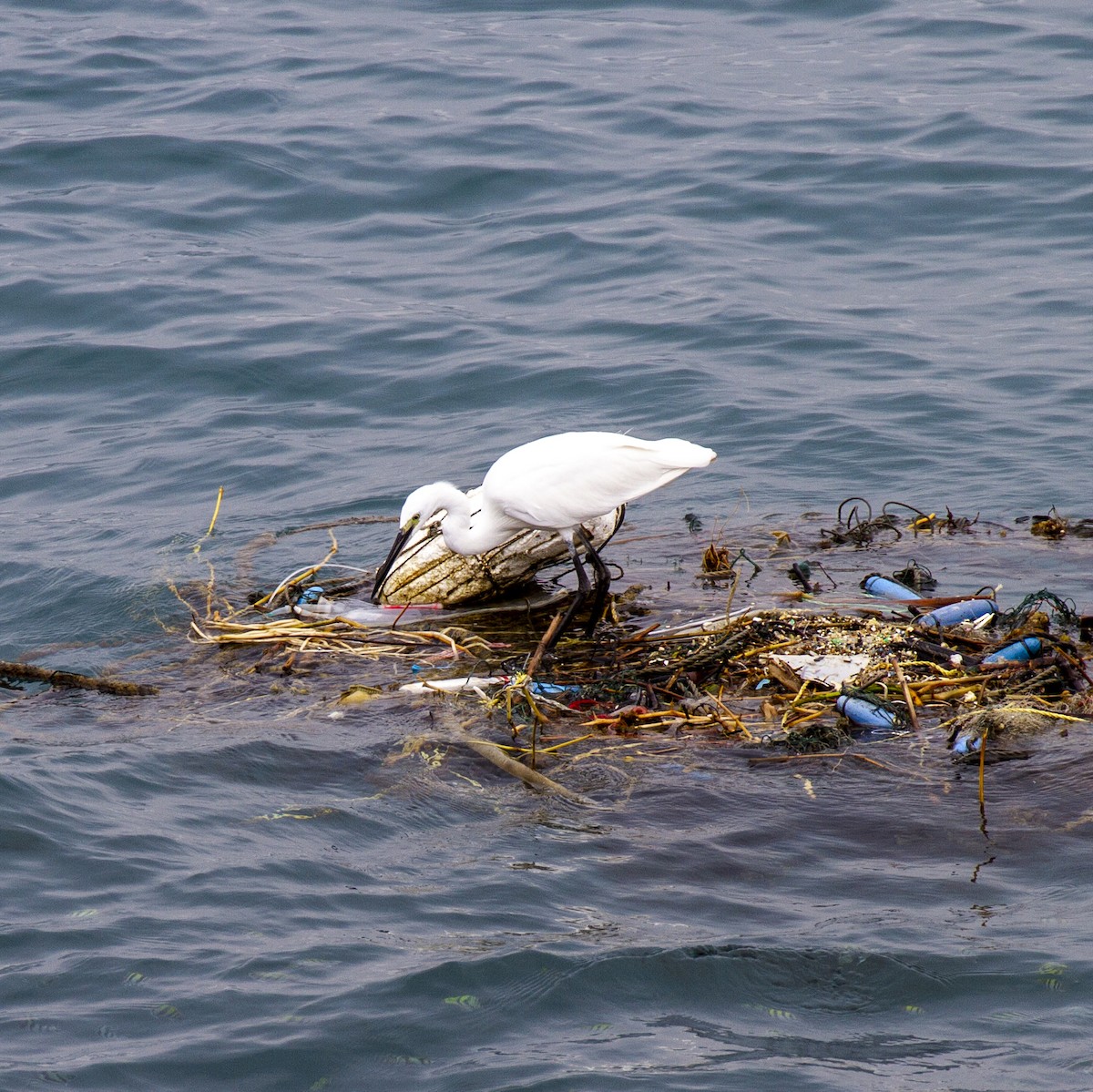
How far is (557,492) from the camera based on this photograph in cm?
715

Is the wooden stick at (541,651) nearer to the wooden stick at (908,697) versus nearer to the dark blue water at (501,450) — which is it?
the dark blue water at (501,450)

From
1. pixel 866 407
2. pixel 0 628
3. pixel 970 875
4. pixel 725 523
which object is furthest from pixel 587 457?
pixel 866 407

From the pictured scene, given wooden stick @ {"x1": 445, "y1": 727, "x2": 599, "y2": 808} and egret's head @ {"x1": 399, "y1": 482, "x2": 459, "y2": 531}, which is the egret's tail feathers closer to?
egret's head @ {"x1": 399, "y1": 482, "x2": 459, "y2": 531}

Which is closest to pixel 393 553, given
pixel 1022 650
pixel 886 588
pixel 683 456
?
pixel 683 456

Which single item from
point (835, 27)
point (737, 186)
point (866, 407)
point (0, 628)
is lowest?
point (0, 628)

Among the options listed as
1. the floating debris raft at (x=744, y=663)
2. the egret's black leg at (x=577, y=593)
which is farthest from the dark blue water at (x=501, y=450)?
the egret's black leg at (x=577, y=593)

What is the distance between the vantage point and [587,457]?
23.9 feet

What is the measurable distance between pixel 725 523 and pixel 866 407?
2328 mm

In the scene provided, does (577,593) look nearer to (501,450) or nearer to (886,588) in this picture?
(886,588)

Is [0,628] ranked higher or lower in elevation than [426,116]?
lower

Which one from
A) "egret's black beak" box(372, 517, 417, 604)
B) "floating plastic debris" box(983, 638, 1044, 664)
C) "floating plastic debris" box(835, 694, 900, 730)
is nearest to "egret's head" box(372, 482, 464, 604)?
"egret's black beak" box(372, 517, 417, 604)

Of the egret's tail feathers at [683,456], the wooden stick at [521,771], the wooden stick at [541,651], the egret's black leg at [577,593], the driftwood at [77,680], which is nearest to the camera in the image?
the wooden stick at [521,771]

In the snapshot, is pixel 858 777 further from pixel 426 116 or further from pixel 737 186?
pixel 426 116

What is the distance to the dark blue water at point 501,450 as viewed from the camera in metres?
4.41
